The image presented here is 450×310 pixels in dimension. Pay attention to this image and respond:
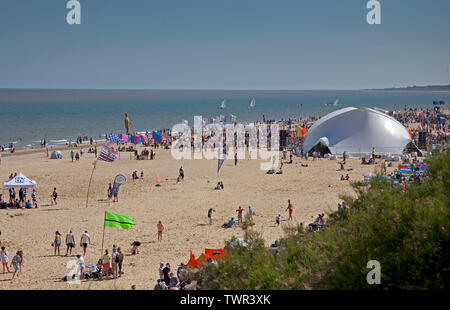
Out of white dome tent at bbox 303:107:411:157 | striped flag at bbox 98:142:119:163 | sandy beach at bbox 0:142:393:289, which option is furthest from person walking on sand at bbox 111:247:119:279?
white dome tent at bbox 303:107:411:157

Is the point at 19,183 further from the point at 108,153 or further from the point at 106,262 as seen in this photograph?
the point at 106,262

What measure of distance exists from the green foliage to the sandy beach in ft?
8.56

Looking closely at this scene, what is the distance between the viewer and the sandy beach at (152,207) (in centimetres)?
1390

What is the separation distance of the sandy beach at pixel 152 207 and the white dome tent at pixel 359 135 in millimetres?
2450

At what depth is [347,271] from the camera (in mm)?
5969

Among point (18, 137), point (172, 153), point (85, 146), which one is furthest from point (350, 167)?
point (18, 137)

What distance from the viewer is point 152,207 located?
69.3ft

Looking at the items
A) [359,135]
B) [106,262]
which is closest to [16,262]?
[106,262]

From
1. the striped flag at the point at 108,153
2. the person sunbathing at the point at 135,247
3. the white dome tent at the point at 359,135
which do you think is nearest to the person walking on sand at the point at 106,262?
the person sunbathing at the point at 135,247

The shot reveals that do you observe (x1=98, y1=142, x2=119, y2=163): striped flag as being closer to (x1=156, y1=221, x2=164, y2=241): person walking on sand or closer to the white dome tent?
(x1=156, y1=221, x2=164, y2=241): person walking on sand

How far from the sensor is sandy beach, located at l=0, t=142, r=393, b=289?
45.6ft

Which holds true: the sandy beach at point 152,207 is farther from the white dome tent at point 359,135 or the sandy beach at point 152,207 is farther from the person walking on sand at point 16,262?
the white dome tent at point 359,135

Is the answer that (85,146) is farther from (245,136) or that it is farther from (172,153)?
(245,136)
